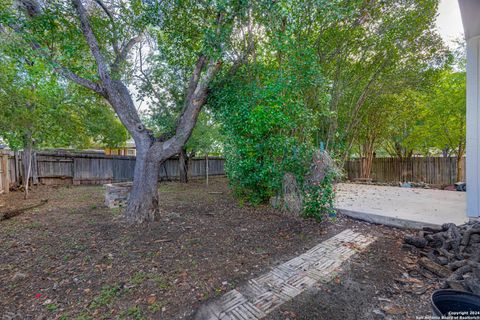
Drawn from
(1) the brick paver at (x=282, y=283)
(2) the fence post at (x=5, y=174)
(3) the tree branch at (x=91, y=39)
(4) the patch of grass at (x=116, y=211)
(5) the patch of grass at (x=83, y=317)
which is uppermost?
(3) the tree branch at (x=91, y=39)

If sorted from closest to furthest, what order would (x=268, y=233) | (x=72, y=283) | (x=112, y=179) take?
(x=72, y=283)
(x=268, y=233)
(x=112, y=179)

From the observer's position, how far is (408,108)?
27.3 ft

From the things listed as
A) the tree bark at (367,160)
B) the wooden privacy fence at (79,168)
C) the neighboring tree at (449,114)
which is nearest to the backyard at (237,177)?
the wooden privacy fence at (79,168)

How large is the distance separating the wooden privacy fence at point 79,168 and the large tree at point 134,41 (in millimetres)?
5640

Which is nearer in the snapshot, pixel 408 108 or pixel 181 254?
pixel 181 254

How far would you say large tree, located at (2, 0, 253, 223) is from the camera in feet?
10.8

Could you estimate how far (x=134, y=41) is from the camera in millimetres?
4168

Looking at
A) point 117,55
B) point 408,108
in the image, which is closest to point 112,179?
point 117,55

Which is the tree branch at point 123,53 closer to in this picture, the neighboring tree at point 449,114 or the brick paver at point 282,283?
the brick paver at point 282,283

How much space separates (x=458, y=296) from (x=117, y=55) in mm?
5431

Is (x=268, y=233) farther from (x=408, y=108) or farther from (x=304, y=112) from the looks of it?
(x=408, y=108)

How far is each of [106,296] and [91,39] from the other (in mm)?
3774

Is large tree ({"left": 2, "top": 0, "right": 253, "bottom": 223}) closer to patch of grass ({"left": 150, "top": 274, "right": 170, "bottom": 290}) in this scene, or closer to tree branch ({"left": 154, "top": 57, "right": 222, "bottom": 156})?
tree branch ({"left": 154, "top": 57, "right": 222, "bottom": 156})

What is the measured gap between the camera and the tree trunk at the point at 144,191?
11.9ft
